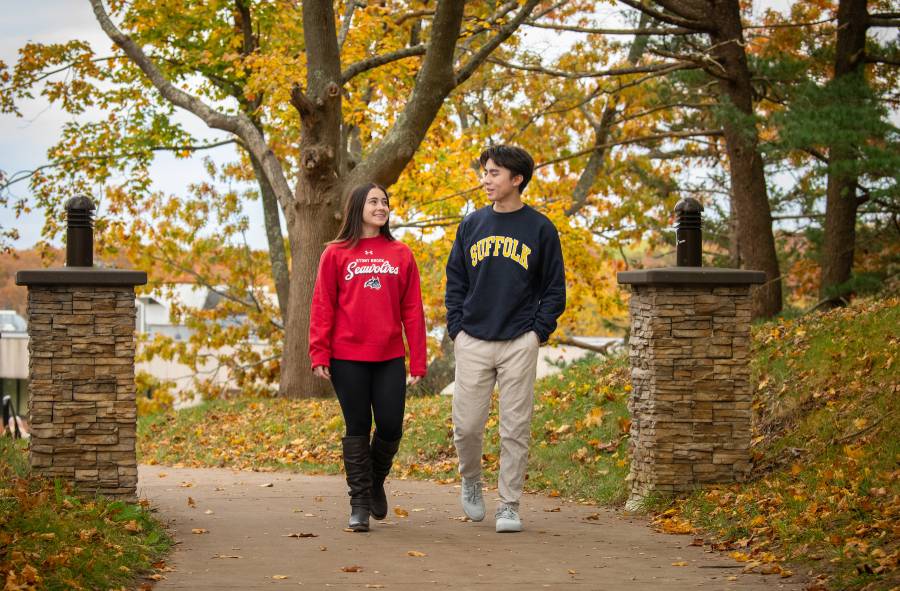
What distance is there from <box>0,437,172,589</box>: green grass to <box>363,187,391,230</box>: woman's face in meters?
2.28

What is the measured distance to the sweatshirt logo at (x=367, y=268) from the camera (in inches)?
274

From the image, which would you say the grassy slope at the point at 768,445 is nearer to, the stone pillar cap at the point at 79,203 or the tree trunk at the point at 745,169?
the tree trunk at the point at 745,169

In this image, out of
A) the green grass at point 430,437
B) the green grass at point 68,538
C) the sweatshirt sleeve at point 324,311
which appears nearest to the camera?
the green grass at point 68,538

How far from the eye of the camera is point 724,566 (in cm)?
600

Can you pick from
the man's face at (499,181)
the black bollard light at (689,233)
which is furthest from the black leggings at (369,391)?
the black bollard light at (689,233)

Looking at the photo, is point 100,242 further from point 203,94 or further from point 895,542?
point 895,542

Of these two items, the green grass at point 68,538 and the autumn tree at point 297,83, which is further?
the autumn tree at point 297,83

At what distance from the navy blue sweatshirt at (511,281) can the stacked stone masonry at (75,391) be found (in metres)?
2.15

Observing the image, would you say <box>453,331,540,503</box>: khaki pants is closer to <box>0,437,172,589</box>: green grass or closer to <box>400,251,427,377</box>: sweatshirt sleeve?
<box>400,251,427,377</box>: sweatshirt sleeve

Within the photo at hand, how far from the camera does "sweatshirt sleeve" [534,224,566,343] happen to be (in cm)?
688

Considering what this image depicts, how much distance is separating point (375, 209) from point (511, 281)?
3.17 ft

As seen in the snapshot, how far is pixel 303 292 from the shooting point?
1712cm

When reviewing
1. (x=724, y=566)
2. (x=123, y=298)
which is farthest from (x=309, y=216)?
(x=724, y=566)

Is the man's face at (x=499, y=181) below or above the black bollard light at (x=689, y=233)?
above
